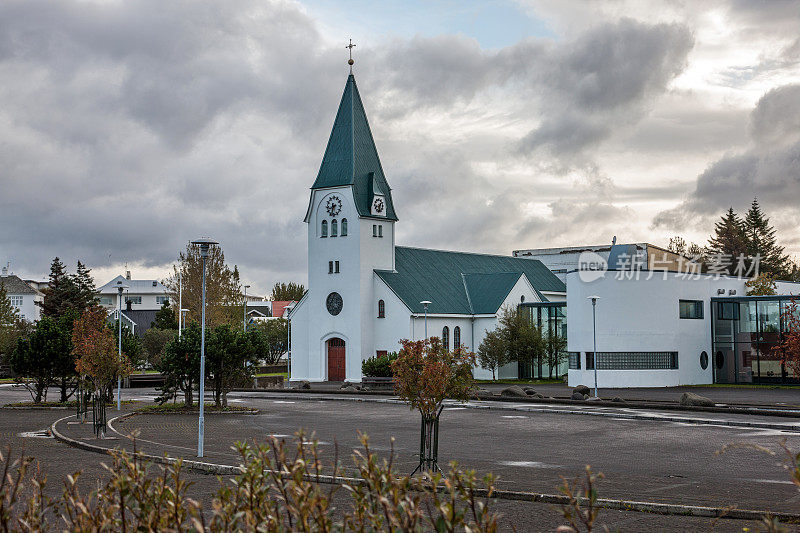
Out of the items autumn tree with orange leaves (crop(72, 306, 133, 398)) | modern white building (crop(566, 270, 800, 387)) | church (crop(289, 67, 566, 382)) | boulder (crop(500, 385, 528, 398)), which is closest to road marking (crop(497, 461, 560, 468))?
autumn tree with orange leaves (crop(72, 306, 133, 398))

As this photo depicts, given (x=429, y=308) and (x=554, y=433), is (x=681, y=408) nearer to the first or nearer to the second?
(x=554, y=433)

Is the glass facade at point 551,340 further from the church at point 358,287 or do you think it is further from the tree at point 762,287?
the tree at point 762,287

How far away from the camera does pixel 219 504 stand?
5.33 meters

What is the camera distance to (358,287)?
5900cm

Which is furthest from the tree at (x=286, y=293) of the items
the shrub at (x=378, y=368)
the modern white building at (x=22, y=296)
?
the shrub at (x=378, y=368)

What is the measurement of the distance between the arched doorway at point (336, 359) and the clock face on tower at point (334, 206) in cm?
896

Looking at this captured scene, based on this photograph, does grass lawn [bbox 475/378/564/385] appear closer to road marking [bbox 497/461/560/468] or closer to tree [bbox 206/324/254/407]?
tree [bbox 206/324/254/407]

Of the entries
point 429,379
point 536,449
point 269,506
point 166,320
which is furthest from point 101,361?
point 166,320

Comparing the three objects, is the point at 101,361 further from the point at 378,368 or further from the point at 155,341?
the point at 155,341

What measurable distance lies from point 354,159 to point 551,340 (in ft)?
61.2

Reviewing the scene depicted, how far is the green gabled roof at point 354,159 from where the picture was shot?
59812mm

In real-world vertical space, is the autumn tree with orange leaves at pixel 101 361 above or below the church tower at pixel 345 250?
below

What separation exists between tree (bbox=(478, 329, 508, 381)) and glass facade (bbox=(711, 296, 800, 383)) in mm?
13449

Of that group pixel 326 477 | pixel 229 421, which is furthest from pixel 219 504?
pixel 229 421
